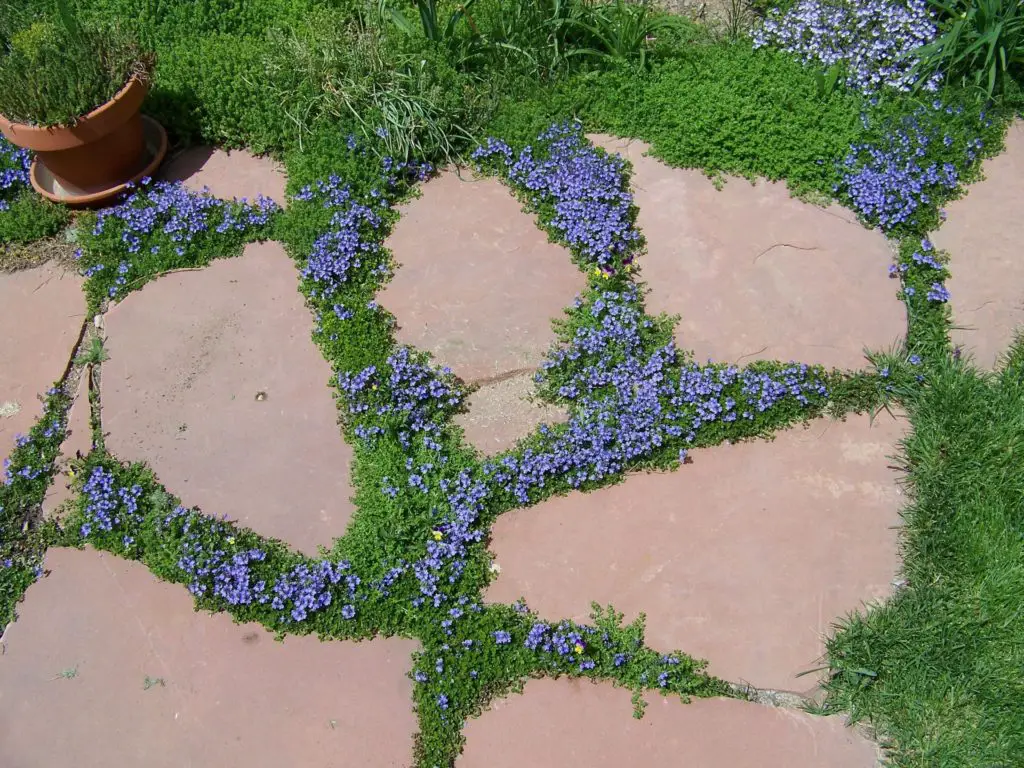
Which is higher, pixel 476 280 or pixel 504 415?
pixel 476 280

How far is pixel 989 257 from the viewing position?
4.66 meters

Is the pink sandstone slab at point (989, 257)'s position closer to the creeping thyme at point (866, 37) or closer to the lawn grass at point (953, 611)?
the lawn grass at point (953, 611)

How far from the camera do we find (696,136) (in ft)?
16.6

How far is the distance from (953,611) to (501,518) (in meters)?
1.87

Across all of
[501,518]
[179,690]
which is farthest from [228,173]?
[179,690]

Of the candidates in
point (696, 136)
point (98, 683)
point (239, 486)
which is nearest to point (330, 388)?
point (239, 486)

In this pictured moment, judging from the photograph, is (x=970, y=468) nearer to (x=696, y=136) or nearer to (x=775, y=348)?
(x=775, y=348)

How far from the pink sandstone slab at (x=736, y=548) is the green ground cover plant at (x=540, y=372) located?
94mm

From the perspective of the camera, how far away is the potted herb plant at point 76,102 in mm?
4660

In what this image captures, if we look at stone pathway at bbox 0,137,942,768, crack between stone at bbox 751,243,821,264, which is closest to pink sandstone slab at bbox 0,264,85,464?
stone pathway at bbox 0,137,942,768

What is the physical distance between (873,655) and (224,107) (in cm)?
447

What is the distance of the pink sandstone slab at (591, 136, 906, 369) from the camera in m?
4.43

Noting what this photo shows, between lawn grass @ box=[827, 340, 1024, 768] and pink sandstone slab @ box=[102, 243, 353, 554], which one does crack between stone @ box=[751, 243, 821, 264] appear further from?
pink sandstone slab @ box=[102, 243, 353, 554]

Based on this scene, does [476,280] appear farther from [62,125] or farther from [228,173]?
[62,125]
